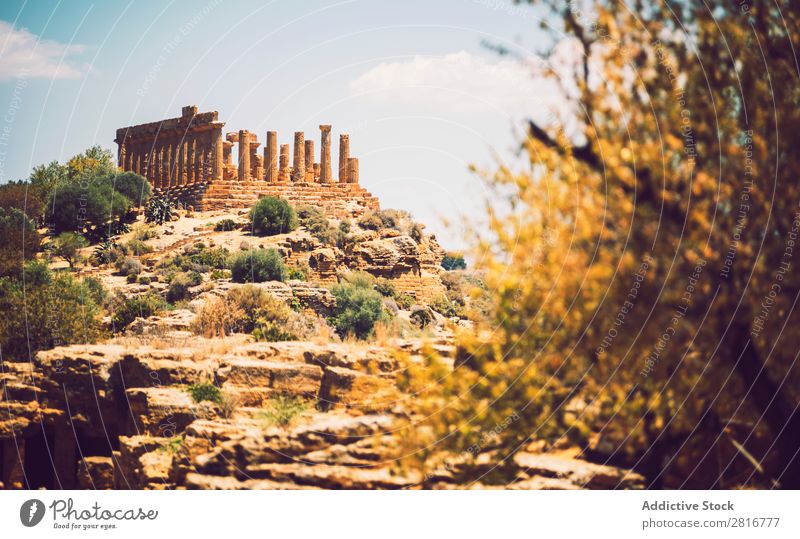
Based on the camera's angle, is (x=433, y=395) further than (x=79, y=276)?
No

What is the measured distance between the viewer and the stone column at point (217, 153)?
70438 millimetres

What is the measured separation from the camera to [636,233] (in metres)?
10.4

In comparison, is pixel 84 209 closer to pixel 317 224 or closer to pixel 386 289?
pixel 317 224

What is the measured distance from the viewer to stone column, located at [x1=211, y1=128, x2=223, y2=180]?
231ft

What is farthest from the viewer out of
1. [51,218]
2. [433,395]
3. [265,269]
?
[51,218]

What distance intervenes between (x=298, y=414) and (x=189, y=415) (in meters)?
3.34

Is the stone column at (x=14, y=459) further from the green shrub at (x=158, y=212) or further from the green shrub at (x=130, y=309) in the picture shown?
the green shrub at (x=158, y=212)

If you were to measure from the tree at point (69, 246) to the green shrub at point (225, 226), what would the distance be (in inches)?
302

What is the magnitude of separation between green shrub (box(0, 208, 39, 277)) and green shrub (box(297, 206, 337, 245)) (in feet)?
51.3
